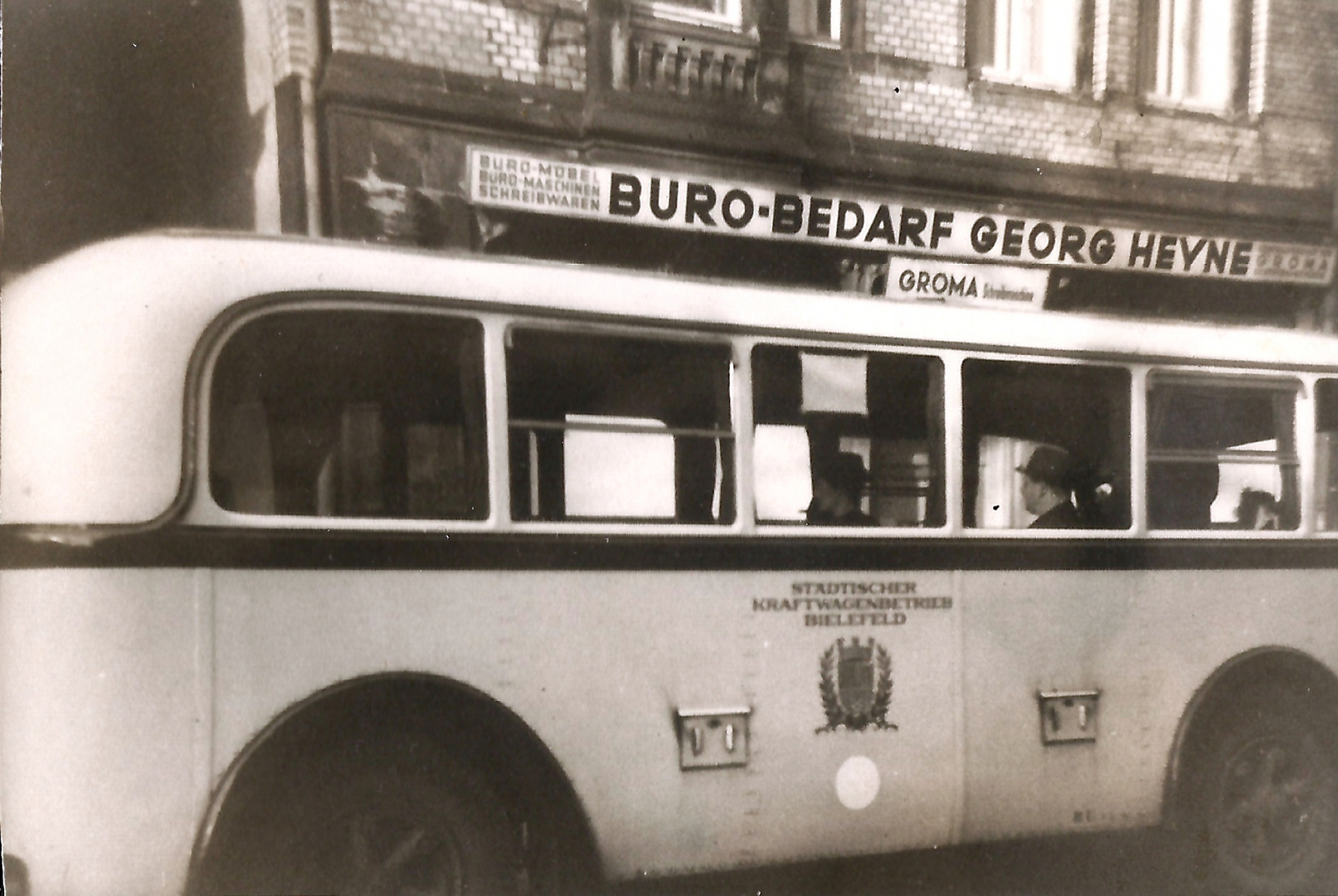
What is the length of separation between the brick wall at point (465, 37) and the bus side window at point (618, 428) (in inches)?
55.2

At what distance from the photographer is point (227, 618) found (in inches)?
→ 121

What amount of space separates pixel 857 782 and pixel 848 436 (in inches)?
46.8

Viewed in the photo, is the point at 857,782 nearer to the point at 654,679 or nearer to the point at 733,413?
the point at 654,679

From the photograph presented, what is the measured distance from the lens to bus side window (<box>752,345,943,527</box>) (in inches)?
152

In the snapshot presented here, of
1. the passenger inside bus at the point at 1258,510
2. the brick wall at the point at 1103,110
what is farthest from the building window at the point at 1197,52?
the passenger inside bus at the point at 1258,510

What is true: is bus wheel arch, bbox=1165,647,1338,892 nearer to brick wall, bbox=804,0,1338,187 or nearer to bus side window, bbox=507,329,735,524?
brick wall, bbox=804,0,1338,187

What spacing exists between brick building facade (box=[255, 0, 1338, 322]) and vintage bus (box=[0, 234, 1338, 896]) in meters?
0.61

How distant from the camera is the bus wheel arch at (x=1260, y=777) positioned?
4.48 meters

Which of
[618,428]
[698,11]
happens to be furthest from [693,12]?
[618,428]

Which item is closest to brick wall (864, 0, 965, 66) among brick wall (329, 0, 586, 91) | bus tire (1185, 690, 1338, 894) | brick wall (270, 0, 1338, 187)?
brick wall (270, 0, 1338, 187)

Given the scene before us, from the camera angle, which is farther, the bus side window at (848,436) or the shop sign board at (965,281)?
the shop sign board at (965,281)

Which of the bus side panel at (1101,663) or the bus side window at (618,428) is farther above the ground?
the bus side window at (618,428)

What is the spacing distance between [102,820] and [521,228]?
2.52 meters

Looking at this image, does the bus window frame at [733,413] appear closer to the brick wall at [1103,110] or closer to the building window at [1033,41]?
the brick wall at [1103,110]
